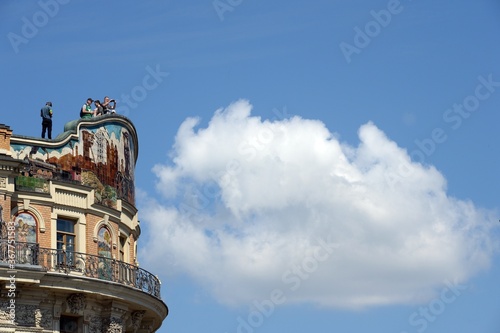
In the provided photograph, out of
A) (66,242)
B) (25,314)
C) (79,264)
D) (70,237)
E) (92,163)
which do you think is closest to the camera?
(25,314)

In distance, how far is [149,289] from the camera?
54969mm

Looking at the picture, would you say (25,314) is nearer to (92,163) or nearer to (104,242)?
(104,242)

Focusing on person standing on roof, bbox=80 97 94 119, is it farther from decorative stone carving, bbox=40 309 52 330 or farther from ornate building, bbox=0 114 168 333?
decorative stone carving, bbox=40 309 52 330

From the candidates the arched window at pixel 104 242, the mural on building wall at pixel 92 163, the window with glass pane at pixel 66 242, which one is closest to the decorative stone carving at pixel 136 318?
the arched window at pixel 104 242

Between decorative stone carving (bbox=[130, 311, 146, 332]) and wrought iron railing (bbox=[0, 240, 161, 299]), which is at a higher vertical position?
wrought iron railing (bbox=[0, 240, 161, 299])

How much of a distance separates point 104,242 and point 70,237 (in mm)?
1619

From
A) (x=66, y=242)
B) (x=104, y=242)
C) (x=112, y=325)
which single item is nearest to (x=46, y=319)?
(x=112, y=325)

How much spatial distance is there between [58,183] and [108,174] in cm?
294

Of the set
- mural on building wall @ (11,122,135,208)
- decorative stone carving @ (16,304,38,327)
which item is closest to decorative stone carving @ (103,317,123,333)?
decorative stone carving @ (16,304,38,327)

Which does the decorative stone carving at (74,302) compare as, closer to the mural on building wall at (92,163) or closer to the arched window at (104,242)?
the arched window at (104,242)

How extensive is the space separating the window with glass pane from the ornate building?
40 mm

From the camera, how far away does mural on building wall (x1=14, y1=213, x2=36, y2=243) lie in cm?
5128

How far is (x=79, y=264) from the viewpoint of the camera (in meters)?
52.1

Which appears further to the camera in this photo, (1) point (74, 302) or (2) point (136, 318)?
(2) point (136, 318)
